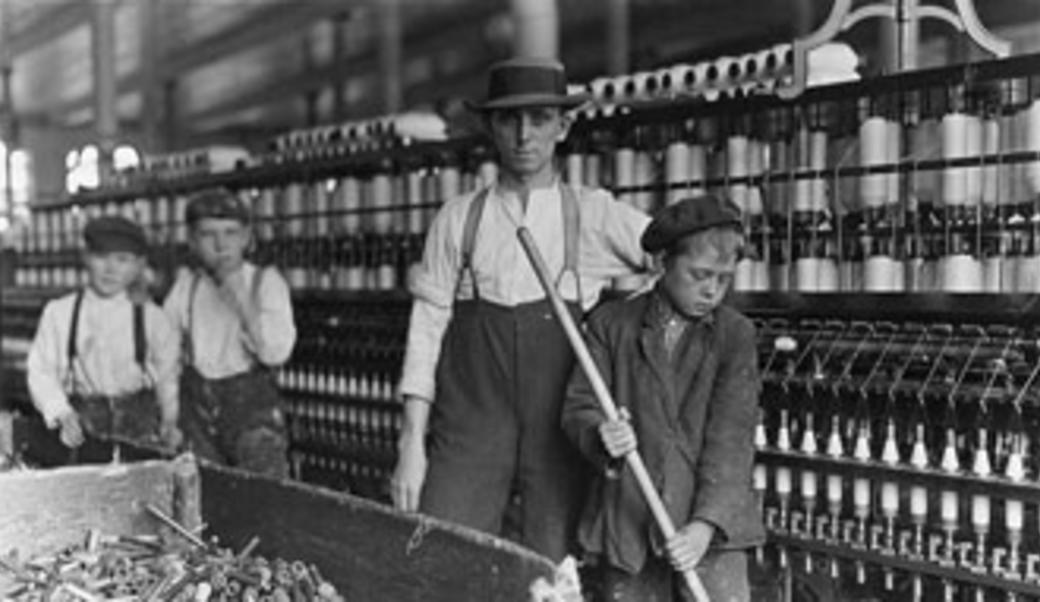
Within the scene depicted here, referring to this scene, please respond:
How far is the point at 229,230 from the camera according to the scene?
15.1 feet

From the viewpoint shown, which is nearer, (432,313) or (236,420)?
(432,313)

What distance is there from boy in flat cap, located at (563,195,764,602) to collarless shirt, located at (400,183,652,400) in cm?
33

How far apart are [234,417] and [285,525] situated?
1.90m

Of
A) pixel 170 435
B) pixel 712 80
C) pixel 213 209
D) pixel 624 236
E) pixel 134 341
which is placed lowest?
pixel 170 435

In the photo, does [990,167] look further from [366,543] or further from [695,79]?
→ [366,543]

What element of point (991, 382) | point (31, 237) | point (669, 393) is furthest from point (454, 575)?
point (31, 237)

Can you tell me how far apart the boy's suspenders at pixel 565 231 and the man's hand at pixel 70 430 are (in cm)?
139

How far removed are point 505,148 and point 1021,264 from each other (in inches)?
53.4

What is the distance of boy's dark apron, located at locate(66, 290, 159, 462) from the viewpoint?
4.61 meters

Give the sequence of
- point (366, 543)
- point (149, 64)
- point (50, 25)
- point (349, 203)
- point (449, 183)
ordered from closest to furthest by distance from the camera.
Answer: point (366, 543) < point (449, 183) < point (349, 203) < point (50, 25) < point (149, 64)

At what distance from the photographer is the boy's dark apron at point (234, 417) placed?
15.3ft

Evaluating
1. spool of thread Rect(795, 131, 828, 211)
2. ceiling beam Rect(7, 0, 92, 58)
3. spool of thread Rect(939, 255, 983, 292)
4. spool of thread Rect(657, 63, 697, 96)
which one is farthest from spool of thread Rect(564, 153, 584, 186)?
ceiling beam Rect(7, 0, 92, 58)

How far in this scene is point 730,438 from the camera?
278 centimetres

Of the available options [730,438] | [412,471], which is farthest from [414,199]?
[730,438]
